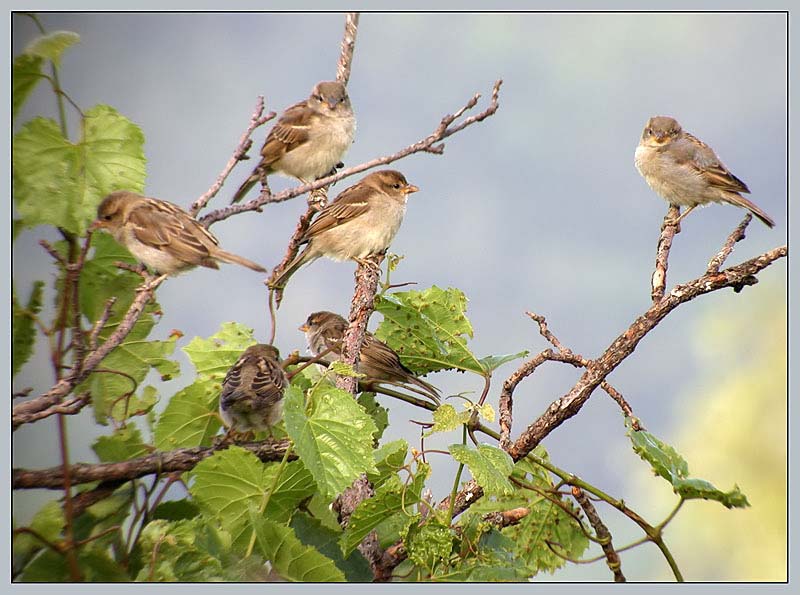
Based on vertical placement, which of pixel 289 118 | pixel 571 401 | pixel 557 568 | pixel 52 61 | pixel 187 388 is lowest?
pixel 557 568

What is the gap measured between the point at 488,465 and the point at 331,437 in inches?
16.9

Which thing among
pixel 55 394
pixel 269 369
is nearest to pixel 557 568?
pixel 269 369

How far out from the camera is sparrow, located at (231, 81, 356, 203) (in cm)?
641

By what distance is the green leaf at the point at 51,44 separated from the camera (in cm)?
220

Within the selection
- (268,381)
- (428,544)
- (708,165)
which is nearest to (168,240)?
(268,381)

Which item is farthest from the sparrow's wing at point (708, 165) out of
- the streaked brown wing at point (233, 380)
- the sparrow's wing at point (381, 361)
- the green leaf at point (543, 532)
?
the streaked brown wing at point (233, 380)

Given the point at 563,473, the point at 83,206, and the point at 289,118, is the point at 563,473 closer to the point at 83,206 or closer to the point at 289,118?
the point at 83,206

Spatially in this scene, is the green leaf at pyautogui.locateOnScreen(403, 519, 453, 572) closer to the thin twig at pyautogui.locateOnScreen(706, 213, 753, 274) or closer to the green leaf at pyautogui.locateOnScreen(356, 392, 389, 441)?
the green leaf at pyautogui.locateOnScreen(356, 392, 389, 441)

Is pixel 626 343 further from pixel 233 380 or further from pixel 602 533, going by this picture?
pixel 233 380

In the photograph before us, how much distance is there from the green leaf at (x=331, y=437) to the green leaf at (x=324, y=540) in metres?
0.28

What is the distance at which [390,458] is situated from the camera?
2.58m

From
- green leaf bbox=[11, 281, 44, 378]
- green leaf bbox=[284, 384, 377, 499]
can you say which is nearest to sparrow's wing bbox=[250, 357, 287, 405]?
green leaf bbox=[284, 384, 377, 499]

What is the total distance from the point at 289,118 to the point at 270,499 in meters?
4.62

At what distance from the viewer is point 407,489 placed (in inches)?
97.9
